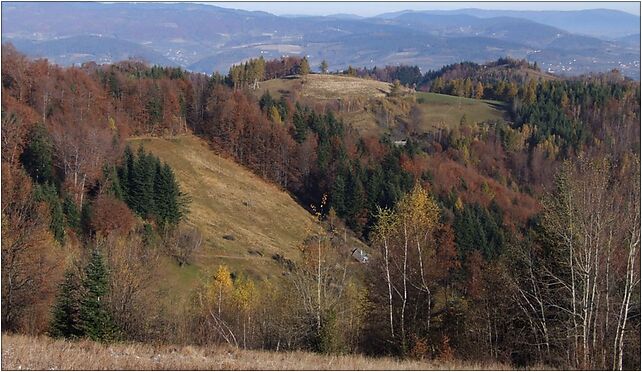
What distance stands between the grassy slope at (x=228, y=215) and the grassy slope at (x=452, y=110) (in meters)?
54.6

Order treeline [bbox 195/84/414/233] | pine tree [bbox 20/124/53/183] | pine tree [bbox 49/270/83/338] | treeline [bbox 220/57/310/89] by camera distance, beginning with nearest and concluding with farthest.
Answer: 1. pine tree [bbox 49/270/83/338]
2. pine tree [bbox 20/124/53/183]
3. treeline [bbox 195/84/414/233]
4. treeline [bbox 220/57/310/89]

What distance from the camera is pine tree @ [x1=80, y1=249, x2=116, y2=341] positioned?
14.8 m

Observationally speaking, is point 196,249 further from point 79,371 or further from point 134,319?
point 79,371

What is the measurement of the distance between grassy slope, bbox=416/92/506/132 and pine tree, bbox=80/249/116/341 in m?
95.7

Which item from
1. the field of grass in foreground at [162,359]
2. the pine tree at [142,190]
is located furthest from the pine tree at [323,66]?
the field of grass in foreground at [162,359]

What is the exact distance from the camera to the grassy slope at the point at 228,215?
1489 inches

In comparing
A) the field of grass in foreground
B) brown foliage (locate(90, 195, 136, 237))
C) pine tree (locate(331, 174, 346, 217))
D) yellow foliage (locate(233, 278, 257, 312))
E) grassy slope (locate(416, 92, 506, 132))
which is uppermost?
the field of grass in foreground

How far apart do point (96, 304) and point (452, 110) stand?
362 ft

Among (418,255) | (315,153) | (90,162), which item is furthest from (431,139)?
(418,255)

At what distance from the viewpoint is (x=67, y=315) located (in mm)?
15430

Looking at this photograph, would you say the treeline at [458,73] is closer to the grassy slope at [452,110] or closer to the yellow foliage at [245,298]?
the grassy slope at [452,110]

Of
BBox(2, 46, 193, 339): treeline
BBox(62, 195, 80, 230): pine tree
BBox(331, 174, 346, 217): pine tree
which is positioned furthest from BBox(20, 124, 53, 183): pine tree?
BBox(331, 174, 346, 217): pine tree

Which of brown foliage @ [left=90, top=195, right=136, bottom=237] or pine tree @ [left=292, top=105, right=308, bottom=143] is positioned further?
pine tree @ [left=292, top=105, right=308, bottom=143]

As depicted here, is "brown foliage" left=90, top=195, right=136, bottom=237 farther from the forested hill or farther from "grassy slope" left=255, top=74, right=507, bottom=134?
"grassy slope" left=255, top=74, right=507, bottom=134
